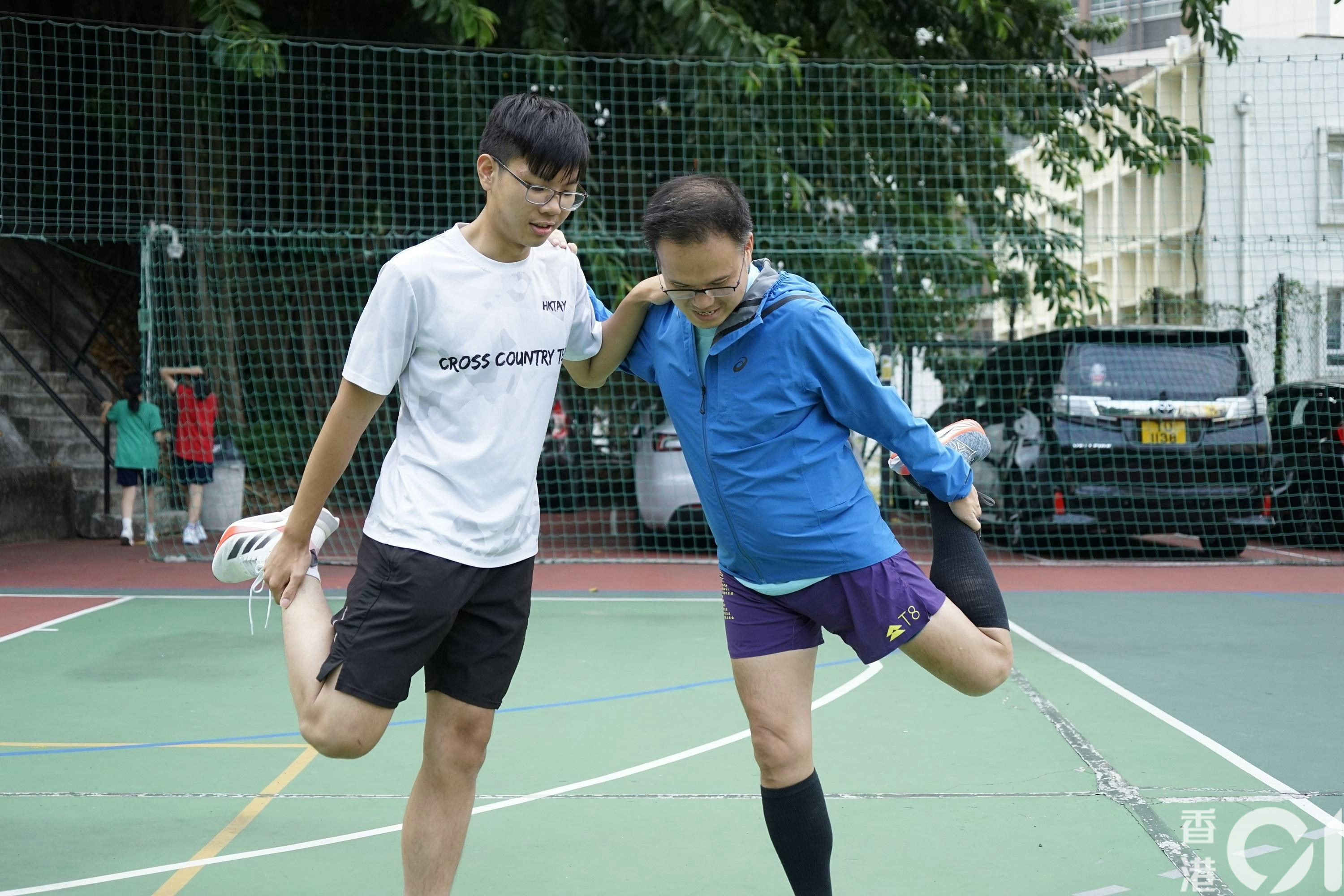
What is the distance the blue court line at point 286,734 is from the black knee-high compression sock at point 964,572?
6.59ft

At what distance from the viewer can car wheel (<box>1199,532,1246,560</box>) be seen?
9.91 meters

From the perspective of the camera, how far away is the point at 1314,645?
21.0 ft

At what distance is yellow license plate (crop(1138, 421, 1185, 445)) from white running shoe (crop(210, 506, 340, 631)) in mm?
7769

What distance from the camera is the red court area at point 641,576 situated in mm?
8523

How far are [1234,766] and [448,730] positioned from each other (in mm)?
2834

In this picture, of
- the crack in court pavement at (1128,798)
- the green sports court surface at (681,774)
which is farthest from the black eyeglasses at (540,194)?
the crack in court pavement at (1128,798)

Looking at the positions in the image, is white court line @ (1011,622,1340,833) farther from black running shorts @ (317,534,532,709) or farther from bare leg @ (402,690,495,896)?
black running shorts @ (317,534,532,709)

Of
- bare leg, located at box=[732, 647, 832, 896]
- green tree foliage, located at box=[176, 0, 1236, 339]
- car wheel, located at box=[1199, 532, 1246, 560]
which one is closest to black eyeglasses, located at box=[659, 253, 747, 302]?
bare leg, located at box=[732, 647, 832, 896]

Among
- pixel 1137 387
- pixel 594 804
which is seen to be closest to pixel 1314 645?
pixel 1137 387

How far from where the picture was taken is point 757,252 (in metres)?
10.5

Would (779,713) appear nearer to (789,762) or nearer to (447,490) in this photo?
(789,762)

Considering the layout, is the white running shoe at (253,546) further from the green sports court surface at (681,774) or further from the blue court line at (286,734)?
the blue court line at (286,734)

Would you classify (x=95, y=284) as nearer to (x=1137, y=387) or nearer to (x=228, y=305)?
(x=228, y=305)

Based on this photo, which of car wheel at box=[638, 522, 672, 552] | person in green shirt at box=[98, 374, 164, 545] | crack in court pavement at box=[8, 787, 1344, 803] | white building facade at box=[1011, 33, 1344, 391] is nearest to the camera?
crack in court pavement at box=[8, 787, 1344, 803]
